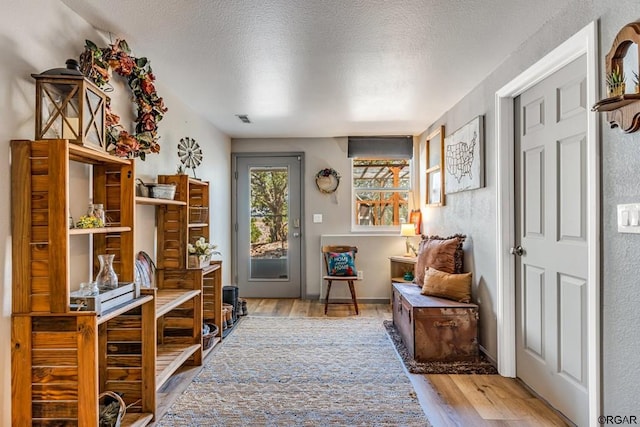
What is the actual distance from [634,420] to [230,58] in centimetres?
274

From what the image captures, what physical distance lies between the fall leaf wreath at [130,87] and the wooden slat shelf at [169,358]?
1.30 m

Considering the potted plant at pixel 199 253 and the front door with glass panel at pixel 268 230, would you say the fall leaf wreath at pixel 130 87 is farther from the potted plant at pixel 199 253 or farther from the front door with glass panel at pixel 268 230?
A: the front door with glass panel at pixel 268 230

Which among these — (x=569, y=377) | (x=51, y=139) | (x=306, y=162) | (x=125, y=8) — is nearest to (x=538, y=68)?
(x=569, y=377)

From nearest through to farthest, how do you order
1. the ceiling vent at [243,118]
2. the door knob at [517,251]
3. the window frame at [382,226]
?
1. the door knob at [517,251]
2. the ceiling vent at [243,118]
3. the window frame at [382,226]

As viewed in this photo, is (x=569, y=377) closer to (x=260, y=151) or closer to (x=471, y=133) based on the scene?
(x=471, y=133)

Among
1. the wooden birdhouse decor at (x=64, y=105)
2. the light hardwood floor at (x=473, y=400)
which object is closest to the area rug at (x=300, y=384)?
the light hardwood floor at (x=473, y=400)

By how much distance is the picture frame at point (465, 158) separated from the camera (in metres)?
2.89

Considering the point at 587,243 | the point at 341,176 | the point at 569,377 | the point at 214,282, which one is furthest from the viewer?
the point at 341,176

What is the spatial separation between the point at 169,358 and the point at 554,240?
8.15 feet

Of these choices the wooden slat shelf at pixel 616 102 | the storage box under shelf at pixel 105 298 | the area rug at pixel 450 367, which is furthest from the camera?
the area rug at pixel 450 367

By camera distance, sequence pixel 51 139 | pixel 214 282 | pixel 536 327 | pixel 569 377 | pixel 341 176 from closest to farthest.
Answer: pixel 51 139 < pixel 569 377 < pixel 536 327 < pixel 214 282 < pixel 341 176

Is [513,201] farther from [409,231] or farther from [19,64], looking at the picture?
[19,64]

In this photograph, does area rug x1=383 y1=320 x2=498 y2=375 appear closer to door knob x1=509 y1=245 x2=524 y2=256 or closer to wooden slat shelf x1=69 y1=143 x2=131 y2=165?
door knob x1=509 y1=245 x2=524 y2=256

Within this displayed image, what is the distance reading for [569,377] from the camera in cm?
198
